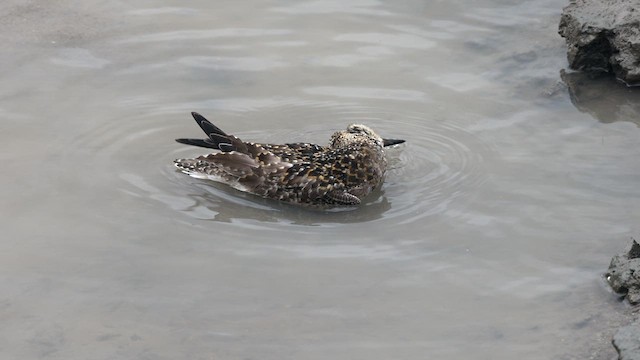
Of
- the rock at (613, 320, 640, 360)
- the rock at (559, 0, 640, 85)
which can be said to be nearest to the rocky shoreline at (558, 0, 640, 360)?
the rock at (559, 0, 640, 85)

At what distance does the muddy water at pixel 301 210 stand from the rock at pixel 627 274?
12cm

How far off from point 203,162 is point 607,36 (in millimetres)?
4379

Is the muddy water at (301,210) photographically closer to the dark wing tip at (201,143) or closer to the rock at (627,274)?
the rock at (627,274)

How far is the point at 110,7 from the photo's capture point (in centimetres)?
1223

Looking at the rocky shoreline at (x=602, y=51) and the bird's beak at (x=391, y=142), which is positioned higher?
the rocky shoreline at (x=602, y=51)

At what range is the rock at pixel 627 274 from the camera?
7.50 metres

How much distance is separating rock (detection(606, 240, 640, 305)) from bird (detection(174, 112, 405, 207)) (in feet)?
7.32

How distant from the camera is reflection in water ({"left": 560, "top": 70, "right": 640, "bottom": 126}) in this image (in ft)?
33.9

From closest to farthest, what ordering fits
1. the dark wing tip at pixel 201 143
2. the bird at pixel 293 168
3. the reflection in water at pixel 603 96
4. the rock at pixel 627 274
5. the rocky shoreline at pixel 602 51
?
the rock at pixel 627 274 < the bird at pixel 293 168 < the dark wing tip at pixel 201 143 < the reflection in water at pixel 603 96 < the rocky shoreline at pixel 602 51

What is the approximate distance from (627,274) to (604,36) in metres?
3.98

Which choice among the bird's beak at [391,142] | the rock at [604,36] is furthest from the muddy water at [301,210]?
the rock at [604,36]

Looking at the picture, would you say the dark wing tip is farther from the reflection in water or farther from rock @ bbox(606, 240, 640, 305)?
the reflection in water

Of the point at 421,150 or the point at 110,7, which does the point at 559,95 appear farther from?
the point at 110,7

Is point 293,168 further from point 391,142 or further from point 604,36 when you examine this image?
point 604,36
